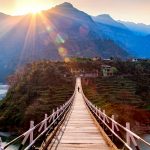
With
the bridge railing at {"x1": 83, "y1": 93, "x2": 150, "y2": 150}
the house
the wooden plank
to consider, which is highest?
the house

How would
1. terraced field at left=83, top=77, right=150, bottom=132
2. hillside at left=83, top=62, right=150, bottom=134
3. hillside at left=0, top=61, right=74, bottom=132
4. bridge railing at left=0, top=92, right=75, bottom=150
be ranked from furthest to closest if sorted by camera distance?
hillside at left=0, top=61, right=74, bottom=132 → hillside at left=83, top=62, right=150, bottom=134 → terraced field at left=83, top=77, right=150, bottom=132 → bridge railing at left=0, top=92, right=75, bottom=150

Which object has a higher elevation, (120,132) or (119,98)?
(119,98)

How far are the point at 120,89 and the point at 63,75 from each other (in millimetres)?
Answer: 23684

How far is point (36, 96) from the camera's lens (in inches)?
4198

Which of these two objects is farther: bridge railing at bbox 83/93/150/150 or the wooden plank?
the wooden plank

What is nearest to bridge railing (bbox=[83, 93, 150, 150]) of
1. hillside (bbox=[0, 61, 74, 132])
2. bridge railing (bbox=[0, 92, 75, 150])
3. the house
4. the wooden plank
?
the wooden plank

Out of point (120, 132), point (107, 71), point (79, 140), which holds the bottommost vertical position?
point (120, 132)

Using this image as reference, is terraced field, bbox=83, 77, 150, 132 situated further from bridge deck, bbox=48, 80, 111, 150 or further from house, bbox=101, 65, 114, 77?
bridge deck, bbox=48, 80, 111, 150

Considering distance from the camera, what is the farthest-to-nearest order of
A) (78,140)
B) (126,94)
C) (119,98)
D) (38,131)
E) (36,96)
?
(126,94) → (36,96) → (119,98) → (78,140) → (38,131)

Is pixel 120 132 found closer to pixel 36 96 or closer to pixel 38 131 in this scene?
pixel 38 131

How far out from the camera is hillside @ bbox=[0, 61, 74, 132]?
90062 millimetres

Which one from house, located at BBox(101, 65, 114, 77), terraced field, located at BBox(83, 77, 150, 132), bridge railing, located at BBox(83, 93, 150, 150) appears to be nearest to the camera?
bridge railing, located at BBox(83, 93, 150, 150)

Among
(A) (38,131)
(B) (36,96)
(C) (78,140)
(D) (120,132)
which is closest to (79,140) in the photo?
(C) (78,140)

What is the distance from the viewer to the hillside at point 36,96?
90062mm
